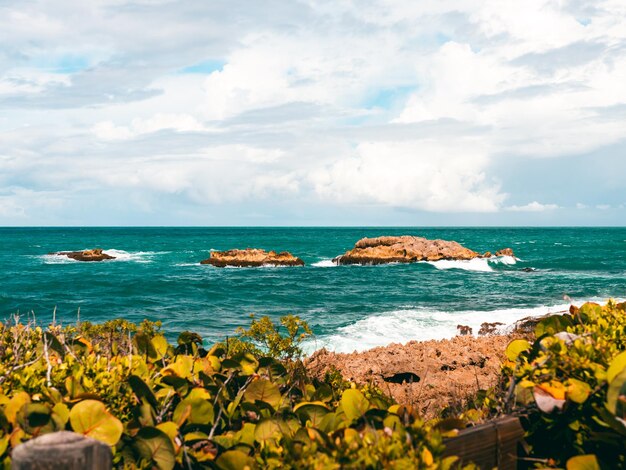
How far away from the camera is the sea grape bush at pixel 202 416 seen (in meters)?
2.04

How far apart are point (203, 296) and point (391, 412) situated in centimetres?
2895

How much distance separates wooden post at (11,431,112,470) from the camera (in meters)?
1.67

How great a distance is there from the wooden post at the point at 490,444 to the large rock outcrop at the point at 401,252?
164ft

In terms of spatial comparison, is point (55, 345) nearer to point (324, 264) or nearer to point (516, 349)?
point (516, 349)

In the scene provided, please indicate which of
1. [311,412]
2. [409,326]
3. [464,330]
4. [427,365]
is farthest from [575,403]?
[409,326]

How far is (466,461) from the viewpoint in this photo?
7.55 ft

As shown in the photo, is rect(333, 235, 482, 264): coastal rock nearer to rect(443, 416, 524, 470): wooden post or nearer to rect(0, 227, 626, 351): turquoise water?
rect(0, 227, 626, 351): turquoise water

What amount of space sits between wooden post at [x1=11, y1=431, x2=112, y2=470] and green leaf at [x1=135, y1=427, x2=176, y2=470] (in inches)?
22.4

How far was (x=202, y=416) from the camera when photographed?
274 cm

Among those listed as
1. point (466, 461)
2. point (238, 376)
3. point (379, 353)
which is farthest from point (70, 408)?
point (379, 353)

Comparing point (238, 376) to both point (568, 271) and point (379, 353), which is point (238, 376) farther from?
point (568, 271)

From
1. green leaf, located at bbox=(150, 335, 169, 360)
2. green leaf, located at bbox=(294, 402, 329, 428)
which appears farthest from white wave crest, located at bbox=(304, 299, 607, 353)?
green leaf, located at bbox=(294, 402, 329, 428)

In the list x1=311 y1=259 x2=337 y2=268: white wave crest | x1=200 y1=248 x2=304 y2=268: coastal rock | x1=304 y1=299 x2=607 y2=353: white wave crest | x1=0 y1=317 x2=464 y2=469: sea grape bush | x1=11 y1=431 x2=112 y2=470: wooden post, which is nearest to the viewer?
x1=11 y1=431 x2=112 y2=470: wooden post

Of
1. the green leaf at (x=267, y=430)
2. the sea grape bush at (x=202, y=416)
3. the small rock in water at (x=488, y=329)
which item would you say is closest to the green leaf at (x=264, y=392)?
the sea grape bush at (x=202, y=416)
